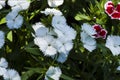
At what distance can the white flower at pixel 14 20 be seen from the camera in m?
2.20

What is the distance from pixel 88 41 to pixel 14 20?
417 mm

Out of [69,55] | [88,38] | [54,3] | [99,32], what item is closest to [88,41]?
[88,38]

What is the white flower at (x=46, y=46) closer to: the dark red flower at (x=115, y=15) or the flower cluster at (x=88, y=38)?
the flower cluster at (x=88, y=38)

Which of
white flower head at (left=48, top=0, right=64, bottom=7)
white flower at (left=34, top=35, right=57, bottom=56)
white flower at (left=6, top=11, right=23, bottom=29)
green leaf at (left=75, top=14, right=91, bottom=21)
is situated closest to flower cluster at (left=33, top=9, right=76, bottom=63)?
white flower at (left=34, top=35, right=57, bottom=56)

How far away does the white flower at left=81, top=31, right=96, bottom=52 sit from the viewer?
2102mm

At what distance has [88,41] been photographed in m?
2.13

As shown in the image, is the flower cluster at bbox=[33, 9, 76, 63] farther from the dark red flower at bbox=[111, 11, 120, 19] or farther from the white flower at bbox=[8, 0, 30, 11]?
the dark red flower at bbox=[111, 11, 120, 19]

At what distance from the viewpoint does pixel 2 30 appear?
2.33 meters

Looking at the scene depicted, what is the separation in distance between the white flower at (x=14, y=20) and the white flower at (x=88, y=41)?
35 centimetres

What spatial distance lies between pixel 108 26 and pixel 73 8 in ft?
0.96

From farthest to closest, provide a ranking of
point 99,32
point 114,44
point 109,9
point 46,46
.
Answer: point 109,9 < point 99,32 < point 114,44 < point 46,46

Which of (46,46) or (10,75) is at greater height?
(46,46)

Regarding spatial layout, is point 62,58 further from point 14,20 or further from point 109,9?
point 109,9

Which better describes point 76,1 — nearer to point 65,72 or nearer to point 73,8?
point 73,8
